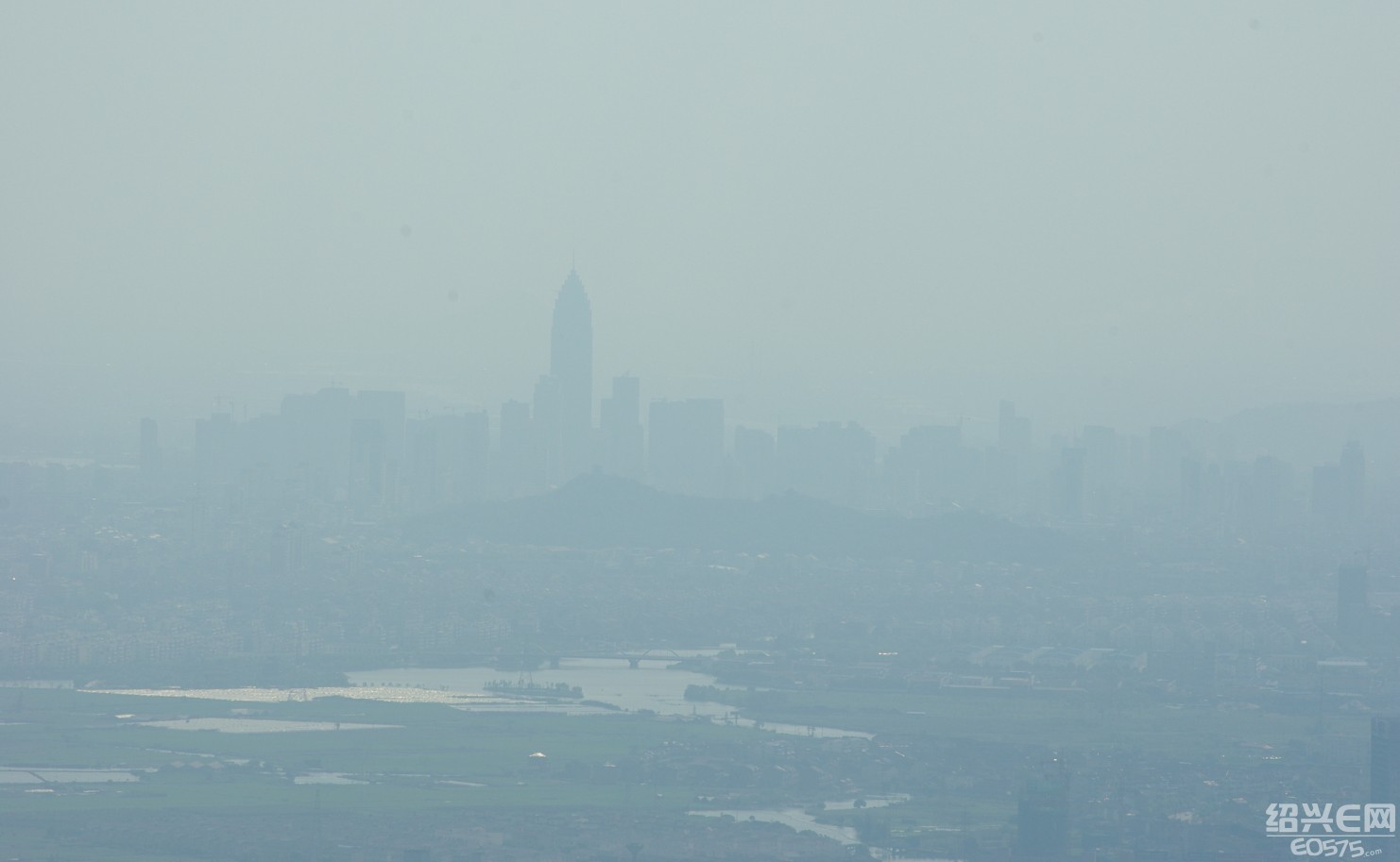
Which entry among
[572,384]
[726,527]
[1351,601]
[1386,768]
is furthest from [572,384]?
[1386,768]

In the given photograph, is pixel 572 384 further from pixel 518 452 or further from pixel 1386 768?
pixel 1386 768

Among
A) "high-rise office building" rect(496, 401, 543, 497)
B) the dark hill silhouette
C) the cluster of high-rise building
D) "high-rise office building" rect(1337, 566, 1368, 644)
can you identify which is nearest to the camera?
"high-rise office building" rect(1337, 566, 1368, 644)

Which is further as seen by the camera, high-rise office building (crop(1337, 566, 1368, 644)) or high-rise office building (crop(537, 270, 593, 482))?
high-rise office building (crop(537, 270, 593, 482))

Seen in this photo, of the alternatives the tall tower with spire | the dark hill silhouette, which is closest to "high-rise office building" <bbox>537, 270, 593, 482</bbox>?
the tall tower with spire

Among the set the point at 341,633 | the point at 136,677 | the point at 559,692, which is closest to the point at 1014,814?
the point at 559,692

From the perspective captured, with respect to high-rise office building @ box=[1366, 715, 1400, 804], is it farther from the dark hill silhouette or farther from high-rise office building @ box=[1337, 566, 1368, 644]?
the dark hill silhouette

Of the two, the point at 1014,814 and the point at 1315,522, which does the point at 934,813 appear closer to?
the point at 1014,814

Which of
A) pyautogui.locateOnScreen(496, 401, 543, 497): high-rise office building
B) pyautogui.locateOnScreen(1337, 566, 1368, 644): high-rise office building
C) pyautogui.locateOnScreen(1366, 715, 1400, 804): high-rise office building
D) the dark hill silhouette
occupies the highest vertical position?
pyautogui.locateOnScreen(496, 401, 543, 497): high-rise office building

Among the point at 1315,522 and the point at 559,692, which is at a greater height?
the point at 1315,522
